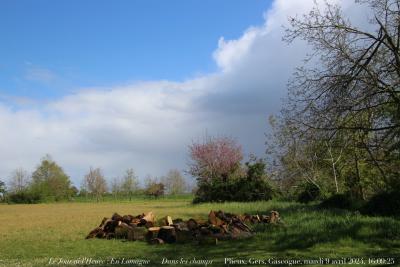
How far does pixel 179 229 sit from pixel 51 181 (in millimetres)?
84409

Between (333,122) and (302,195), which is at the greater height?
(333,122)

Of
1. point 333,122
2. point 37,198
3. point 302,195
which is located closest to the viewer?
point 333,122

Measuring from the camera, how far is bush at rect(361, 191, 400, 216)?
15617mm

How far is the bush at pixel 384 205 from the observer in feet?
51.2

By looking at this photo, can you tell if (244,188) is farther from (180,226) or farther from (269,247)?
(269,247)

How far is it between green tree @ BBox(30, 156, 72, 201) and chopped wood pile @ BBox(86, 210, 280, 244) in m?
74.3

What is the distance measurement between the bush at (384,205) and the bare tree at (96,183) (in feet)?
317

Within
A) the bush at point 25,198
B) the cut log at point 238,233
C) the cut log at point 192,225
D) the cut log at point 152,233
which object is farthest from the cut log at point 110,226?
the bush at point 25,198

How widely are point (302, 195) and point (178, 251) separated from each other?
20248 millimetres

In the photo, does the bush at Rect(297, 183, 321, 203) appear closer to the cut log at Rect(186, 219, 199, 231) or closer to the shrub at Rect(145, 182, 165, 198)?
the cut log at Rect(186, 219, 199, 231)

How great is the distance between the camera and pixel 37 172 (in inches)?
3794

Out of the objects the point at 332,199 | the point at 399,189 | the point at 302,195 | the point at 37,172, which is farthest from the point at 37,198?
the point at 399,189

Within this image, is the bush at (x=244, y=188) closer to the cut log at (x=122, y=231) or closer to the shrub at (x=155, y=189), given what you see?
the cut log at (x=122, y=231)

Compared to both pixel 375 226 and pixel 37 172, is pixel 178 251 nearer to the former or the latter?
pixel 375 226
